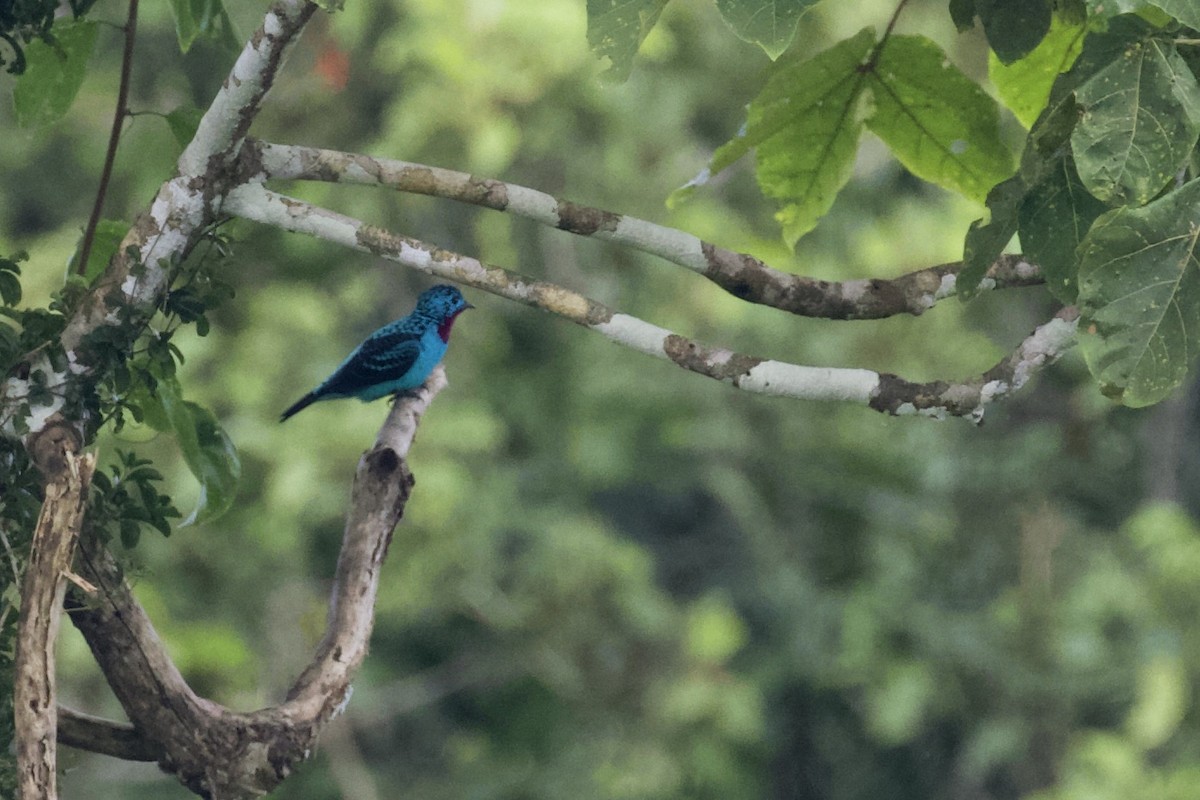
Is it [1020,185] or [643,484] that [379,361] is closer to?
[1020,185]

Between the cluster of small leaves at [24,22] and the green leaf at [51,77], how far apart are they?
0.08 meters

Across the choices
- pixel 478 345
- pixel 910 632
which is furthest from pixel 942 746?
pixel 478 345

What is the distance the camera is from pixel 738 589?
32.1 feet

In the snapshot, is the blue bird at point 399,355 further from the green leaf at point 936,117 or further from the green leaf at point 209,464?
the green leaf at point 936,117

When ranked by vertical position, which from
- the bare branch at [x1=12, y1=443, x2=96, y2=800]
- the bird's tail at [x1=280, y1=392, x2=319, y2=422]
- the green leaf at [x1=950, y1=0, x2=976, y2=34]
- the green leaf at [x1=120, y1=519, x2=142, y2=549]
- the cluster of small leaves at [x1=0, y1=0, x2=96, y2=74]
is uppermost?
the bird's tail at [x1=280, y1=392, x2=319, y2=422]

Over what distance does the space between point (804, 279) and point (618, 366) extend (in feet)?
21.6

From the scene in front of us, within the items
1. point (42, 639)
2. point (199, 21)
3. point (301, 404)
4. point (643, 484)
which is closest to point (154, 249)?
point (199, 21)

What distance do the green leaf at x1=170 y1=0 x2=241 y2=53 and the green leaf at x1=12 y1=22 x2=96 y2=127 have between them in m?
0.15

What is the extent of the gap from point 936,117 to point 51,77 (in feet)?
4.14

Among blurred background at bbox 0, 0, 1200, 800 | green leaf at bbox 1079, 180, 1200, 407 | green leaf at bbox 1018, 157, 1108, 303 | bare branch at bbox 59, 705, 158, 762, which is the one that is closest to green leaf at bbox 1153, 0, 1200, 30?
green leaf at bbox 1079, 180, 1200, 407

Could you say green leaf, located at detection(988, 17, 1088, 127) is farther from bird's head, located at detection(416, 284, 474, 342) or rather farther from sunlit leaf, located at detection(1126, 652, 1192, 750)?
sunlit leaf, located at detection(1126, 652, 1192, 750)

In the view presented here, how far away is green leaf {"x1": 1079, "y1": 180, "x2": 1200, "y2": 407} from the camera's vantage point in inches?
60.6

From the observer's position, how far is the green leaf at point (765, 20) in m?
1.56

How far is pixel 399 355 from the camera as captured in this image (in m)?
3.78
